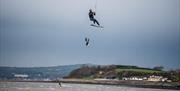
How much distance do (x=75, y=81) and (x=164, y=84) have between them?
38.5 m

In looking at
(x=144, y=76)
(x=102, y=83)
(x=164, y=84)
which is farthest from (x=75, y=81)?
(x=164, y=84)

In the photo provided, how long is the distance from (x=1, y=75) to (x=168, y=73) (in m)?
72.6

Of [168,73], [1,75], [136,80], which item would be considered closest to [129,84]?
[136,80]

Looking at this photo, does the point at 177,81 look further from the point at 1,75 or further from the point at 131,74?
the point at 1,75

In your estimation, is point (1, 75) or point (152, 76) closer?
point (152, 76)

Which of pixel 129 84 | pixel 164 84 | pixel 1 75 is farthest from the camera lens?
pixel 1 75

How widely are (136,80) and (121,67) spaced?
66.9 feet

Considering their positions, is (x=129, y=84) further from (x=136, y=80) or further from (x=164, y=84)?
(x=164, y=84)

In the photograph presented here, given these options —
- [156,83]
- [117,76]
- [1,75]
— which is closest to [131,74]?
[117,76]

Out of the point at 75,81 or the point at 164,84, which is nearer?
the point at 164,84

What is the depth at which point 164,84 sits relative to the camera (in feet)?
473

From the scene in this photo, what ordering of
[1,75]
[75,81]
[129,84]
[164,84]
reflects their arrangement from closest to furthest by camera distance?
[164,84] → [129,84] → [75,81] → [1,75]

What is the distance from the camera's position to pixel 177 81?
145 metres

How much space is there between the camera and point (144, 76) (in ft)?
515
